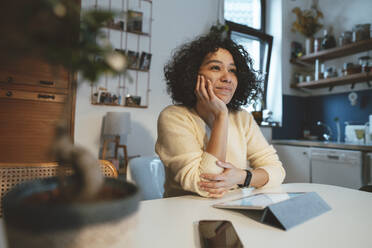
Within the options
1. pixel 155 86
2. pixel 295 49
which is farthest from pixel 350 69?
pixel 155 86

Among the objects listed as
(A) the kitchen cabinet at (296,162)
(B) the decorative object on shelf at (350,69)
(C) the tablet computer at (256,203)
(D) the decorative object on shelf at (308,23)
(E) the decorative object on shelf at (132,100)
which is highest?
(D) the decorative object on shelf at (308,23)

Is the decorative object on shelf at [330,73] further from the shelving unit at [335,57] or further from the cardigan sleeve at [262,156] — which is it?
the cardigan sleeve at [262,156]

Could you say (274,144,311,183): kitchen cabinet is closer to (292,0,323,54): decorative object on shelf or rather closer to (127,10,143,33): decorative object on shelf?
(292,0,323,54): decorative object on shelf

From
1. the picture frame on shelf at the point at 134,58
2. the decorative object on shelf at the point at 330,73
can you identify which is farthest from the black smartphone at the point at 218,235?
the decorative object on shelf at the point at 330,73

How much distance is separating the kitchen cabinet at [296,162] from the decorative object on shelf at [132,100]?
6.93 feet

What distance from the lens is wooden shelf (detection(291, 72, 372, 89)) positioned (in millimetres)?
3017

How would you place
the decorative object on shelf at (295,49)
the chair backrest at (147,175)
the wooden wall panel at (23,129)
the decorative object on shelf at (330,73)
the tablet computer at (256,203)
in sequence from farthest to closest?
the decorative object on shelf at (295,49), the decorative object on shelf at (330,73), the wooden wall panel at (23,129), the chair backrest at (147,175), the tablet computer at (256,203)

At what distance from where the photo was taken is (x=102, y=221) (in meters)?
0.25

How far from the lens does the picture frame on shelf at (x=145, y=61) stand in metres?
2.76

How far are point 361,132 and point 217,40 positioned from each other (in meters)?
2.77

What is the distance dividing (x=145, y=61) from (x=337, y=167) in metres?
2.51

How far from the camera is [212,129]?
1121mm

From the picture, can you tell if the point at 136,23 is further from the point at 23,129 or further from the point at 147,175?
the point at 147,175

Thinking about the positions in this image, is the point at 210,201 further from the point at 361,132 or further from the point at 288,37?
the point at 288,37
